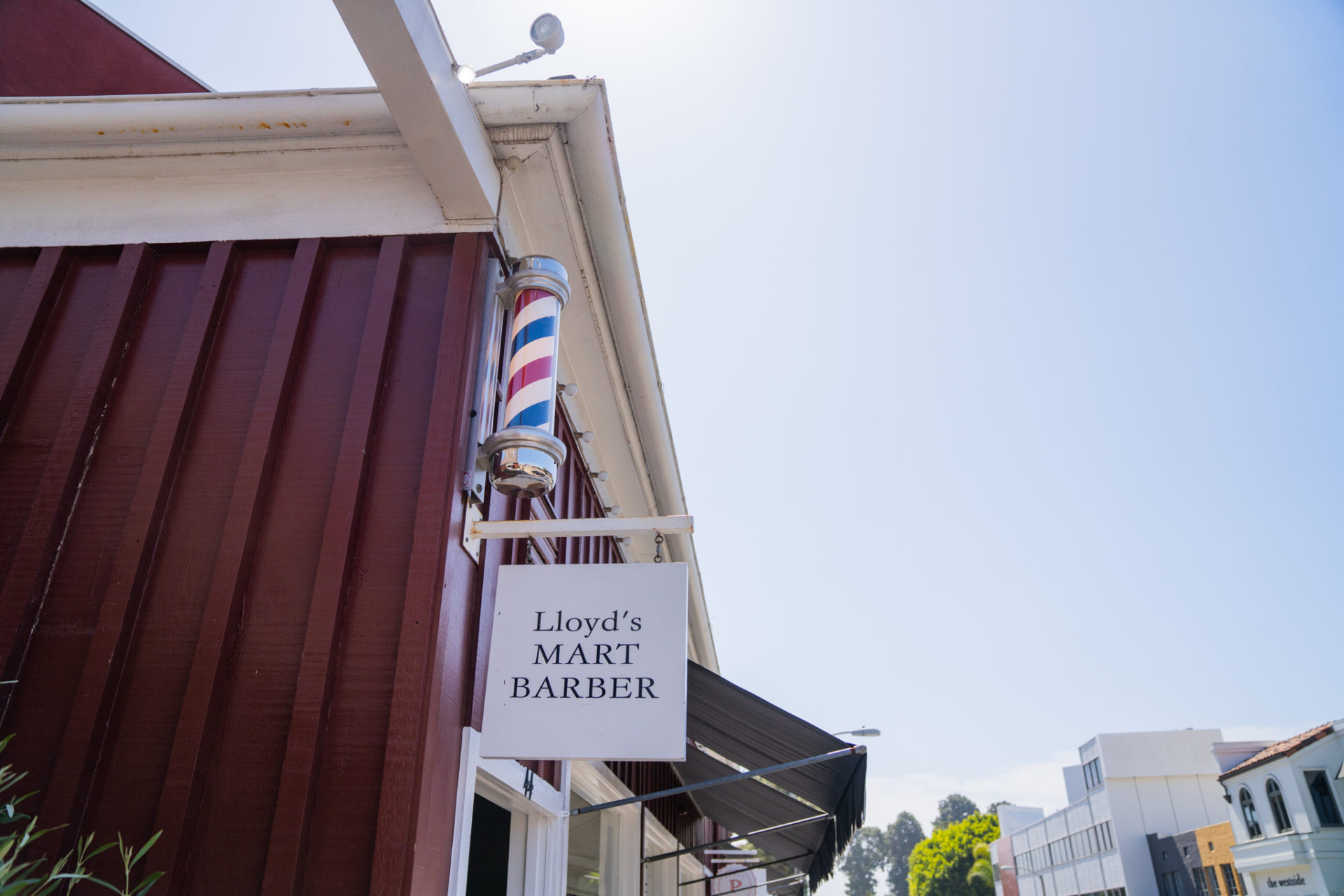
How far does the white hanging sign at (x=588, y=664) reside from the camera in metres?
2.47

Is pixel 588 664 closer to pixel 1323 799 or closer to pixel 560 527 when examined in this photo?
pixel 560 527

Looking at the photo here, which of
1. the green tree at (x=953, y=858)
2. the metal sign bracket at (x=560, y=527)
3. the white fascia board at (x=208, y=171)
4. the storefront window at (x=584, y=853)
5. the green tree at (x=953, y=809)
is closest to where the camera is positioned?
the metal sign bracket at (x=560, y=527)

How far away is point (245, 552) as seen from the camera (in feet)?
8.23

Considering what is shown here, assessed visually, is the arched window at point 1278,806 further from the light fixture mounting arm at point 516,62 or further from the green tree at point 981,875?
the green tree at point 981,875

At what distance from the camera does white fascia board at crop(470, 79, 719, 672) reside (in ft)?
9.47

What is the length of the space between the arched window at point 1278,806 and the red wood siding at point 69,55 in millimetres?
29546

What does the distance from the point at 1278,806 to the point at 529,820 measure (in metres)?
28.0

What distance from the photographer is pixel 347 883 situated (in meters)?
2.13

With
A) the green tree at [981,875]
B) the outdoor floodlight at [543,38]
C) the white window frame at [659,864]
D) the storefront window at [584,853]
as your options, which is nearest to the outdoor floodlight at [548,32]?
the outdoor floodlight at [543,38]

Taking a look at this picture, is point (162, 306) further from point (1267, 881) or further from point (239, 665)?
point (1267, 881)

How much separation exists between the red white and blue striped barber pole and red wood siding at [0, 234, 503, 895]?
14 centimetres

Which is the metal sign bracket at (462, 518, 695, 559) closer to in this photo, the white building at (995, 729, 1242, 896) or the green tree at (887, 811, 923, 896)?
the white building at (995, 729, 1242, 896)

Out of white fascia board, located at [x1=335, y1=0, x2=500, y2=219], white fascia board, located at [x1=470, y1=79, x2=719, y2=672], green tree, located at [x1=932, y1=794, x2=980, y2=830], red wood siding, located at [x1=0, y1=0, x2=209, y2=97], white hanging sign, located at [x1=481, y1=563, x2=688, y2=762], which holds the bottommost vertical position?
white hanging sign, located at [x1=481, y1=563, x2=688, y2=762]

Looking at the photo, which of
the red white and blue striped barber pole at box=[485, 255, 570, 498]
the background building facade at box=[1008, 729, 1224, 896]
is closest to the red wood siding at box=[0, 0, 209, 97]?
the red white and blue striped barber pole at box=[485, 255, 570, 498]
